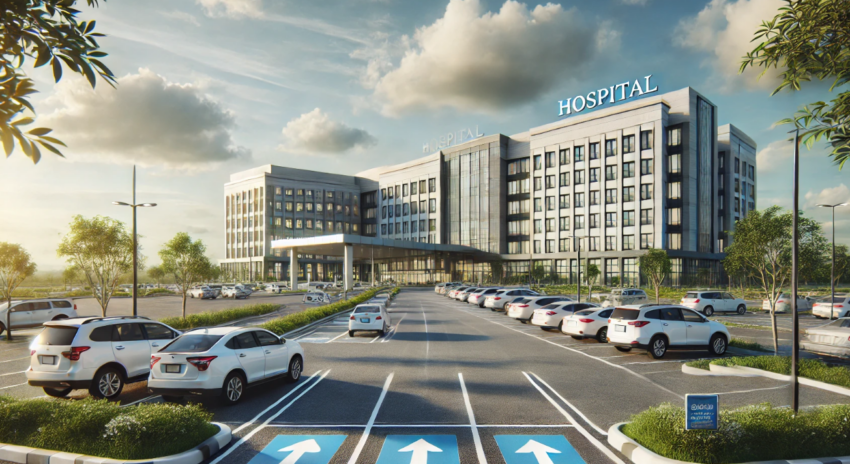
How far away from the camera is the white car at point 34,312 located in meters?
24.2

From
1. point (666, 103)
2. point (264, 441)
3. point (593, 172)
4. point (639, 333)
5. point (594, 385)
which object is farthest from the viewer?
point (593, 172)

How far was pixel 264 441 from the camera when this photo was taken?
26.0ft

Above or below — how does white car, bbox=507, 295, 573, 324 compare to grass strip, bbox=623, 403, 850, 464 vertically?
below

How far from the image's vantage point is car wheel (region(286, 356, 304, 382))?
1230 centimetres

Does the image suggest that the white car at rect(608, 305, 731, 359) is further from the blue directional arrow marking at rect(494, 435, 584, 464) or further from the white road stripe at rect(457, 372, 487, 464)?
the blue directional arrow marking at rect(494, 435, 584, 464)

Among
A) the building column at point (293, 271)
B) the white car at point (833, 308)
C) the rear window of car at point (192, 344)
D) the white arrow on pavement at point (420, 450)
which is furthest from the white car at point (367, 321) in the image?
the building column at point (293, 271)

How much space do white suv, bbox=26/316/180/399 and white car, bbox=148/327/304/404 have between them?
130 centimetres

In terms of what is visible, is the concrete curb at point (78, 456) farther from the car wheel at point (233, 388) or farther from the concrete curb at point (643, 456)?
the concrete curb at point (643, 456)

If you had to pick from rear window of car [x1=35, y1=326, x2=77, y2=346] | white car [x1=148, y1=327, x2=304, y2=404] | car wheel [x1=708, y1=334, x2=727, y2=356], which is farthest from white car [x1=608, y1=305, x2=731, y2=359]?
rear window of car [x1=35, y1=326, x2=77, y2=346]

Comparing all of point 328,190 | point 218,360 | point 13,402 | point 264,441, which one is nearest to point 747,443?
point 264,441

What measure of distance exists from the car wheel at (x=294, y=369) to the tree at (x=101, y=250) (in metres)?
13.9

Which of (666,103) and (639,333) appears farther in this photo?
(666,103)

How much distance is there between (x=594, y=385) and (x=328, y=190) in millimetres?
120737

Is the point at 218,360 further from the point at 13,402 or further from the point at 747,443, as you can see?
the point at 747,443
